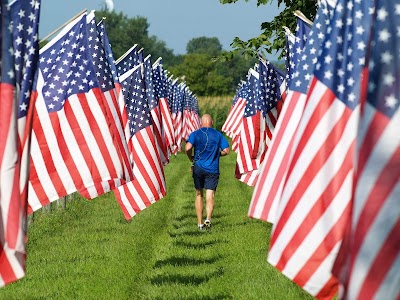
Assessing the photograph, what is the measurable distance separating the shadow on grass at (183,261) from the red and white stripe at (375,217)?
8.70 m

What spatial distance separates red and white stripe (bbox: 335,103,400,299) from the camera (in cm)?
670

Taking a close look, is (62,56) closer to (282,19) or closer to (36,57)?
(36,57)

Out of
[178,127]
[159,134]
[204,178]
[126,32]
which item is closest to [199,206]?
[204,178]

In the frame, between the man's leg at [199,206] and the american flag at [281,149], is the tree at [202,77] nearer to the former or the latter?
the man's leg at [199,206]

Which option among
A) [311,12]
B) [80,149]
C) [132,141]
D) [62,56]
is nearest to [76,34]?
[62,56]

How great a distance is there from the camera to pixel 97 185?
562 inches

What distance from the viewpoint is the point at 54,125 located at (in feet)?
43.5

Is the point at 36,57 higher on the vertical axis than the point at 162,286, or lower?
higher

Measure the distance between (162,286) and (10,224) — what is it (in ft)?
18.4

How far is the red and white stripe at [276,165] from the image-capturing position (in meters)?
10.5

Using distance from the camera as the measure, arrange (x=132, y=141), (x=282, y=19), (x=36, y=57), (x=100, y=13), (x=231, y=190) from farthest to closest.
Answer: (x=100, y=13), (x=231, y=190), (x=282, y=19), (x=132, y=141), (x=36, y=57)

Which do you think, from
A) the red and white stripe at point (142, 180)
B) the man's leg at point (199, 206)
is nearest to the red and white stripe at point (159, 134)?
the man's leg at point (199, 206)

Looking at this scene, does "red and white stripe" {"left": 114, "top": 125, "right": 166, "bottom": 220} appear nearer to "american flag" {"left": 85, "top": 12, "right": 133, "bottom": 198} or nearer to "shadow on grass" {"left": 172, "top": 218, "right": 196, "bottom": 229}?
"shadow on grass" {"left": 172, "top": 218, "right": 196, "bottom": 229}

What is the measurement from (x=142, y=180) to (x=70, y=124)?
516 cm
